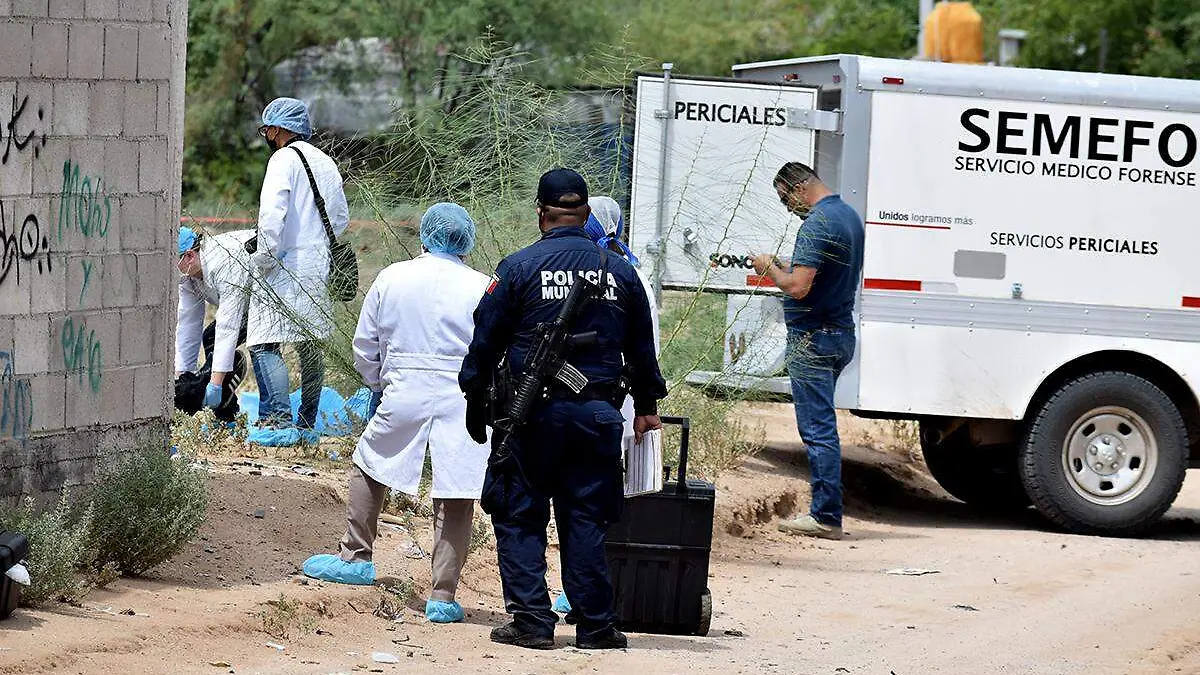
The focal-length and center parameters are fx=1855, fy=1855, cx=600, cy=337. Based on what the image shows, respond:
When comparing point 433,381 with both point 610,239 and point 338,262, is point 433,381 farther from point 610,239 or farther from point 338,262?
point 338,262

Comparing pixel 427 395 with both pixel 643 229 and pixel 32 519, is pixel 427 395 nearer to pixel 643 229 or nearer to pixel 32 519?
pixel 32 519

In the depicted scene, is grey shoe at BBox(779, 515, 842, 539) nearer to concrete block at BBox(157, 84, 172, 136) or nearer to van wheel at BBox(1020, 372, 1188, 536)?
van wheel at BBox(1020, 372, 1188, 536)

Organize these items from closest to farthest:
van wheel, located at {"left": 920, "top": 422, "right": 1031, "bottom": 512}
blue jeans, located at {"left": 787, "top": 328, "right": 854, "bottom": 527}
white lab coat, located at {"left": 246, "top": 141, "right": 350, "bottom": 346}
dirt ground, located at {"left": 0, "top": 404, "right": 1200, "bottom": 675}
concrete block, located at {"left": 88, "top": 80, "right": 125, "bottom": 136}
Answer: dirt ground, located at {"left": 0, "top": 404, "right": 1200, "bottom": 675}
concrete block, located at {"left": 88, "top": 80, "right": 125, "bottom": 136}
white lab coat, located at {"left": 246, "top": 141, "right": 350, "bottom": 346}
blue jeans, located at {"left": 787, "top": 328, "right": 854, "bottom": 527}
van wheel, located at {"left": 920, "top": 422, "right": 1031, "bottom": 512}

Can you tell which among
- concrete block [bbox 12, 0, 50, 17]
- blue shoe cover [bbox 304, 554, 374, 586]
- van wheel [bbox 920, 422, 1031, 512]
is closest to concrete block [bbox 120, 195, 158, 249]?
concrete block [bbox 12, 0, 50, 17]

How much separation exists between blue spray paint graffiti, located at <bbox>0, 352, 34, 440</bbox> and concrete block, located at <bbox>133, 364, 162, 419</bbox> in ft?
2.11

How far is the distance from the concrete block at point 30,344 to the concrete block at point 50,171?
1.15 ft

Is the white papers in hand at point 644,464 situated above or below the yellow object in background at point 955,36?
below

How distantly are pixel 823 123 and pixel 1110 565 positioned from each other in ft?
9.63

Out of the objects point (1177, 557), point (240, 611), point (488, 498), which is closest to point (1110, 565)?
point (1177, 557)

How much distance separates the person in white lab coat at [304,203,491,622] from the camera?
7250 millimetres

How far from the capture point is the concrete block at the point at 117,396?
7233 millimetres

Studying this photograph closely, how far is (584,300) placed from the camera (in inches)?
264

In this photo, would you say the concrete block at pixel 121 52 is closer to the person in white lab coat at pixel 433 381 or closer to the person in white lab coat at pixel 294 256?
the person in white lab coat at pixel 433 381

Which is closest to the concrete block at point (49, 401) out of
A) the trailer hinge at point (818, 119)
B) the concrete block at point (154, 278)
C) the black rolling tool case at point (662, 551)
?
the concrete block at point (154, 278)
